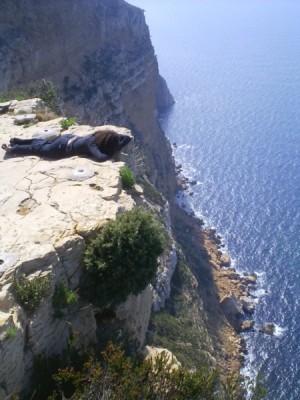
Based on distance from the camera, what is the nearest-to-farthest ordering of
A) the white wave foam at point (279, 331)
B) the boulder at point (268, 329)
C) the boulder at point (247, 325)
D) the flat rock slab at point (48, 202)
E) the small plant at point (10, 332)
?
the small plant at point (10, 332) → the flat rock slab at point (48, 202) → the white wave foam at point (279, 331) → the boulder at point (268, 329) → the boulder at point (247, 325)

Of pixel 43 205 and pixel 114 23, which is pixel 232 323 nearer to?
pixel 43 205

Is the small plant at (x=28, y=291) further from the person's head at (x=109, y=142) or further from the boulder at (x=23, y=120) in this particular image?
the boulder at (x=23, y=120)

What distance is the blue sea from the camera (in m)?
59.2

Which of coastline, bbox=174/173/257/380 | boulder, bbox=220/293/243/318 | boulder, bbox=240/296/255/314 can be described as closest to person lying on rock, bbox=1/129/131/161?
coastline, bbox=174/173/257/380

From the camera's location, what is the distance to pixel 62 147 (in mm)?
17703

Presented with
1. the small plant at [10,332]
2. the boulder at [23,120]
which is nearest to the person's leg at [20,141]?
the boulder at [23,120]

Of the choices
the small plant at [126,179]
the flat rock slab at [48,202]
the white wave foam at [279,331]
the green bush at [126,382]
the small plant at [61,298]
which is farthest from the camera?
the white wave foam at [279,331]

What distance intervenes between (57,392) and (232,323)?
164 ft

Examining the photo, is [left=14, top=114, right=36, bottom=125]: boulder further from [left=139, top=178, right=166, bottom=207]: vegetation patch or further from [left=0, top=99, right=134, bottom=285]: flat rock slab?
[left=139, top=178, right=166, bottom=207]: vegetation patch

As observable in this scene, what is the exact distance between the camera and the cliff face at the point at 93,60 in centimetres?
6091

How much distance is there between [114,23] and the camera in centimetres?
8756

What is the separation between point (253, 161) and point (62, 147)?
84094 mm

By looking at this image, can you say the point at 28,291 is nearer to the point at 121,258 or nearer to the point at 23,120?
the point at 121,258

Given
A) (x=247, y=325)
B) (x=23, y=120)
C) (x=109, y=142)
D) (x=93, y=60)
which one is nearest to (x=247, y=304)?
(x=247, y=325)
